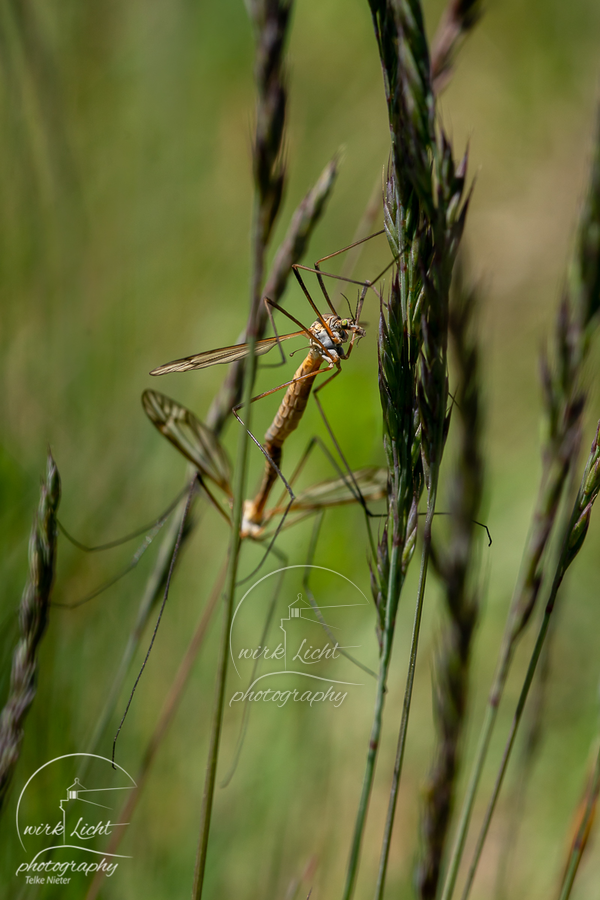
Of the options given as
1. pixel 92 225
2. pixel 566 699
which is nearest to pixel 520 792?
pixel 566 699

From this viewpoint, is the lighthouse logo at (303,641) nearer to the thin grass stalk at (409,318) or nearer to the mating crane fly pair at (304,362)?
the mating crane fly pair at (304,362)

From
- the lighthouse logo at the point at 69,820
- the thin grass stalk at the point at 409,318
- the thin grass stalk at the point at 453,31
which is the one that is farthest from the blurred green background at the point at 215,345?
the thin grass stalk at the point at 453,31

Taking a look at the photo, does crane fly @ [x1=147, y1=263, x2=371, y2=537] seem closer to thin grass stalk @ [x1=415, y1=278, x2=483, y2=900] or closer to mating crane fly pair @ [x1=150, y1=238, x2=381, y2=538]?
mating crane fly pair @ [x1=150, y1=238, x2=381, y2=538]

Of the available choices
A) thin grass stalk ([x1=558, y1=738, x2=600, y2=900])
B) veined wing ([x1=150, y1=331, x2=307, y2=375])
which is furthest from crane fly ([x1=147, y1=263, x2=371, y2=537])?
thin grass stalk ([x1=558, y1=738, x2=600, y2=900])

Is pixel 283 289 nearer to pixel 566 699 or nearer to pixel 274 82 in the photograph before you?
pixel 274 82

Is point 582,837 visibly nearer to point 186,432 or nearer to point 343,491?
point 343,491

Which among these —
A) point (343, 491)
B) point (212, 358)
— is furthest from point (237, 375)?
point (343, 491)
